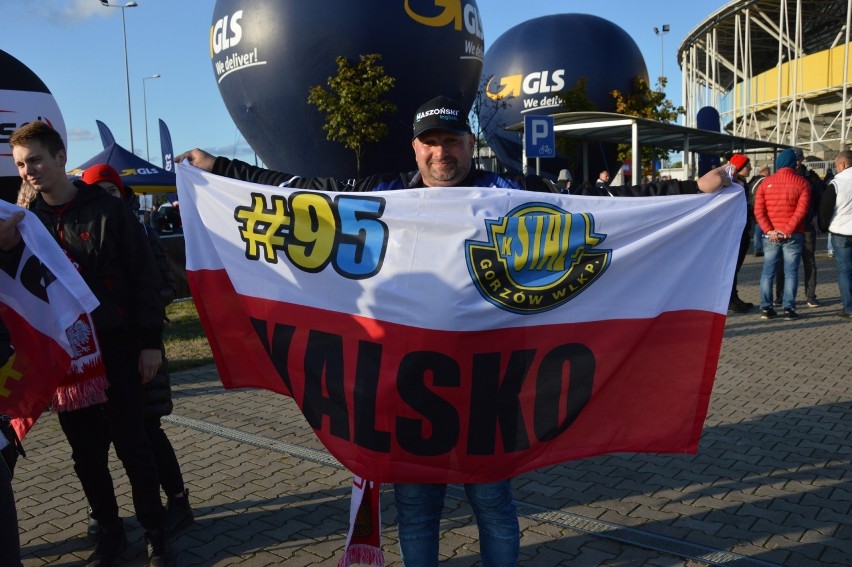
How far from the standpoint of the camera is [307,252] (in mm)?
3369

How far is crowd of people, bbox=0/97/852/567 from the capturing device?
3094 millimetres

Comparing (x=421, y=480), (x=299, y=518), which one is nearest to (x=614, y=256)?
(x=421, y=480)

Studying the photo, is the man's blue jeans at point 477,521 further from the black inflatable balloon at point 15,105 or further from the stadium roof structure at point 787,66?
the stadium roof structure at point 787,66

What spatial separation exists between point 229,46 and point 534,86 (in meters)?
10.8

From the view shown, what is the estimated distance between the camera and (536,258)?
10.3ft

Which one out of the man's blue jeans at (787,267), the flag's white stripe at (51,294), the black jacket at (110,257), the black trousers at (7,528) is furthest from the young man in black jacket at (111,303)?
the man's blue jeans at (787,267)

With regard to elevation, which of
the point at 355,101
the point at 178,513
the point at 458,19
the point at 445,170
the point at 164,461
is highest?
the point at 458,19

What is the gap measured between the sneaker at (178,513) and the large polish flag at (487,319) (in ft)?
4.13

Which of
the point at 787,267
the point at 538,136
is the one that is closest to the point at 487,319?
the point at 787,267

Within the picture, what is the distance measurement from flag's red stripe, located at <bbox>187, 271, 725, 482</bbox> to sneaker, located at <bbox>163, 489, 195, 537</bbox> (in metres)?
1.27

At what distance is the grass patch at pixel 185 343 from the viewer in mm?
8531

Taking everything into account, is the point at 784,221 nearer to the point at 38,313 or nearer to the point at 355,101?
the point at 38,313

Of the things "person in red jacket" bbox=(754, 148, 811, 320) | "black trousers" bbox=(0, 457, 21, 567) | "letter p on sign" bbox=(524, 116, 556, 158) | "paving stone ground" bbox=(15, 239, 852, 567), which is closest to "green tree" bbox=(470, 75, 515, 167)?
"letter p on sign" bbox=(524, 116, 556, 158)

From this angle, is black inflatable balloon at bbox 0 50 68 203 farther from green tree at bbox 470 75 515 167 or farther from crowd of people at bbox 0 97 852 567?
green tree at bbox 470 75 515 167
